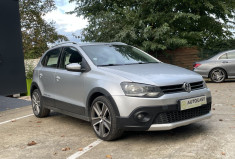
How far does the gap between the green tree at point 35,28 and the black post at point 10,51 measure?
18.1 metres

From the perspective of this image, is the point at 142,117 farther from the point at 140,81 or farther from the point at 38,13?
the point at 38,13

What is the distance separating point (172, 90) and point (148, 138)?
3.19 feet

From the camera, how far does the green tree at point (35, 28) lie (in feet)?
102

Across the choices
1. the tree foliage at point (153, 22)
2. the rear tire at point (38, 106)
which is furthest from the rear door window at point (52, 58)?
the tree foliage at point (153, 22)

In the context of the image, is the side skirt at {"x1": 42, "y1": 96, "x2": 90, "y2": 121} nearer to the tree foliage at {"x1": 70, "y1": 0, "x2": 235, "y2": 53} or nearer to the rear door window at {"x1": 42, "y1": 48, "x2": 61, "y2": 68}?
the rear door window at {"x1": 42, "y1": 48, "x2": 61, "y2": 68}

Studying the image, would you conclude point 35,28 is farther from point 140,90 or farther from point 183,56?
point 140,90

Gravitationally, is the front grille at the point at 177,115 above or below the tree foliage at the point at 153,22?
below

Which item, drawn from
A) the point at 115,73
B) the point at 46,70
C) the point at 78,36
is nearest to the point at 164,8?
the point at 78,36

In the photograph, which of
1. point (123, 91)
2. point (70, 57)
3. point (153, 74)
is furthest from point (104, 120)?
point (70, 57)

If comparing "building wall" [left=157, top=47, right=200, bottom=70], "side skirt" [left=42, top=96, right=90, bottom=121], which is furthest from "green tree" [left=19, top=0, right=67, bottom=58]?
"side skirt" [left=42, top=96, right=90, bottom=121]

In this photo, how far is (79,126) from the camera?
21.6 feet

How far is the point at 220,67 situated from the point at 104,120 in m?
10.3

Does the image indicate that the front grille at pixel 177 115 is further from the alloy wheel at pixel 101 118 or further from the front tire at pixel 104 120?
the alloy wheel at pixel 101 118

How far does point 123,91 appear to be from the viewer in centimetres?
486
